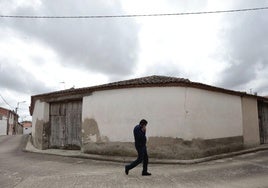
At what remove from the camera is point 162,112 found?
10.9 m

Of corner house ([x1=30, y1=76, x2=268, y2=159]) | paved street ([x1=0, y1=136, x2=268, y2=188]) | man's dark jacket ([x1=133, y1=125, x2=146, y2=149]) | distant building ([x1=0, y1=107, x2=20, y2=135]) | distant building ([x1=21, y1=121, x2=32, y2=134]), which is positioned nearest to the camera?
paved street ([x1=0, y1=136, x2=268, y2=188])

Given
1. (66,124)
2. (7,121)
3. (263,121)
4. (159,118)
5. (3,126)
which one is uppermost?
(7,121)

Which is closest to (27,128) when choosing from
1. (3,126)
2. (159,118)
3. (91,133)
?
(3,126)

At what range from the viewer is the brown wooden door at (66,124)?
14031 millimetres

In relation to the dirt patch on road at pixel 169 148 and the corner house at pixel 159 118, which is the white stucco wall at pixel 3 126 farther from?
the dirt patch on road at pixel 169 148

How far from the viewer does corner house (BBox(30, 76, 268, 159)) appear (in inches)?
427

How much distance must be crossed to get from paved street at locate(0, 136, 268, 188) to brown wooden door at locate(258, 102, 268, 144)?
6157mm

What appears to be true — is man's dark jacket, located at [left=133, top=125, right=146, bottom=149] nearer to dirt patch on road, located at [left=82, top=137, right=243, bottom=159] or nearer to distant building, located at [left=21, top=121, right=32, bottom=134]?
dirt patch on road, located at [left=82, top=137, right=243, bottom=159]

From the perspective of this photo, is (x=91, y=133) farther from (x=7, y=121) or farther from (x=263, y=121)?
(x=7, y=121)

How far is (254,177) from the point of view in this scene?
7742mm

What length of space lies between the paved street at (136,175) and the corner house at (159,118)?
1.11 meters

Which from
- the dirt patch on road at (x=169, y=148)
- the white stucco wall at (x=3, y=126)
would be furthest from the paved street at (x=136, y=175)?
the white stucco wall at (x=3, y=126)

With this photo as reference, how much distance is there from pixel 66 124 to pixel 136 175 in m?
7.43

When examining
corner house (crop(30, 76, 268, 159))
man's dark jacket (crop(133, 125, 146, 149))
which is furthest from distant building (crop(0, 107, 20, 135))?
man's dark jacket (crop(133, 125, 146, 149))
